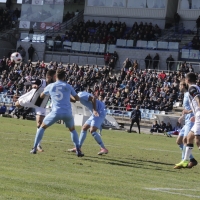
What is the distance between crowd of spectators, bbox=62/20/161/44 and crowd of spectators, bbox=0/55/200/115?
5.11 meters

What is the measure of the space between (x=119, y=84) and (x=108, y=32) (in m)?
11.5

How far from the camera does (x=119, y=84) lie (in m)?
45.6

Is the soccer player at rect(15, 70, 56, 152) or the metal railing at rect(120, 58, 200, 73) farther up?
the metal railing at rect(120, 58, 200, 73)

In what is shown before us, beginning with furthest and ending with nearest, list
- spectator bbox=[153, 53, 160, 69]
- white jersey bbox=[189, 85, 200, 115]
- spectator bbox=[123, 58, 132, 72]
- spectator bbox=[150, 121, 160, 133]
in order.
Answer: spectator bbox=[153, 53, 160, 69] → spectator bbox=[123, 58, 132, 72] → spectator bbox=[150, 121, 160, 133] → white jersey bbox=[189, 85, 200, 115]

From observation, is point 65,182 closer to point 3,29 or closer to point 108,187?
point 108,187

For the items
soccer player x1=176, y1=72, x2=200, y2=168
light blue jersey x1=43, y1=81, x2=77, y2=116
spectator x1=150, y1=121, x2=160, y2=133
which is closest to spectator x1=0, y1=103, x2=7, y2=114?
spectator x1=150, y1=121, x2=160, y2=133

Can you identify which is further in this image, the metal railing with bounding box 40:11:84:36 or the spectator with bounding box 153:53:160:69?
the metal railing with bounding box 40:11:84:36

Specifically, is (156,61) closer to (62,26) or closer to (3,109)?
(3,109)

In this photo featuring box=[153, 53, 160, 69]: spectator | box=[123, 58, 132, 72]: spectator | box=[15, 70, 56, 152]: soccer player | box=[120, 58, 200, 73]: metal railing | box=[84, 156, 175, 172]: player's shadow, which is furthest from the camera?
box=[153, 53, 160, 69]: spectator

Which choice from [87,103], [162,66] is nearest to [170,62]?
[162,66]

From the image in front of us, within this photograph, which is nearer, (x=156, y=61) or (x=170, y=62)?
(x=170, y=62)

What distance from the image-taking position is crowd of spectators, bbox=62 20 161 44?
176ft

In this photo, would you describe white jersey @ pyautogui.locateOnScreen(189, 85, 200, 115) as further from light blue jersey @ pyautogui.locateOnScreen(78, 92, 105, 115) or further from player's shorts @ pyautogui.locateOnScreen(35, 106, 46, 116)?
player's shorts @ pyautogui.locateOnScreen(35, 106, 46, 116)

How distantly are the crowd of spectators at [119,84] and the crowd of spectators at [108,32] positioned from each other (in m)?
5.11
